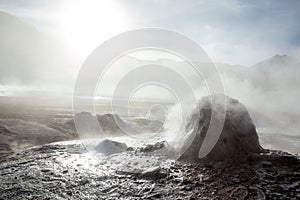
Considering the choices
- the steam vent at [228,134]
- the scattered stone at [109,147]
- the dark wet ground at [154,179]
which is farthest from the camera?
the scattered stone at [109,147]

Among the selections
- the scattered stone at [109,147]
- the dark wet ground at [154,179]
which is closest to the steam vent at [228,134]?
the dark wet ground at [154,179]

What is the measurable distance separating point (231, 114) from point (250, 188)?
10.2 feet

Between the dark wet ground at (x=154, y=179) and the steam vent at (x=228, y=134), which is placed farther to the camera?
the steam vent at (x=228, y=134)

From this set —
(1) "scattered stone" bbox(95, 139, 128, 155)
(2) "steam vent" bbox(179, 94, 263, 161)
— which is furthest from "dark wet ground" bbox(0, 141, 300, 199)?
(1) "scattered stone" bbox(95, 139, 128, 155)

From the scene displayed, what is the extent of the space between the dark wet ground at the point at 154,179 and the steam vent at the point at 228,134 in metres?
0.43

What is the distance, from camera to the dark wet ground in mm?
6324

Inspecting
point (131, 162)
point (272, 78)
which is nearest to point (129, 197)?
point (131, 162)

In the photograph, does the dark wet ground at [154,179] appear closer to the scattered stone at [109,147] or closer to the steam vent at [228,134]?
the steam vent at [228,134]

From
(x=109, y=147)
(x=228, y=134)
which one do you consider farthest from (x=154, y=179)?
(x=109, y=147)

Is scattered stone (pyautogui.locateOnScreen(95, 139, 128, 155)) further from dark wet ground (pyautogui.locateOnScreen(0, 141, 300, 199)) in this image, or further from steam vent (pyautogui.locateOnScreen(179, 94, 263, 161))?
steam vent (pyautogui.locateOnScreen(179, 94, 263, 161))

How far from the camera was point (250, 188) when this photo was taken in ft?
20.5

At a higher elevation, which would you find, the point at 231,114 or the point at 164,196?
the point at 231,114

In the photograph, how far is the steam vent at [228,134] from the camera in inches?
318

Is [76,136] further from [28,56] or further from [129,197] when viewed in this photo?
[28,56]
